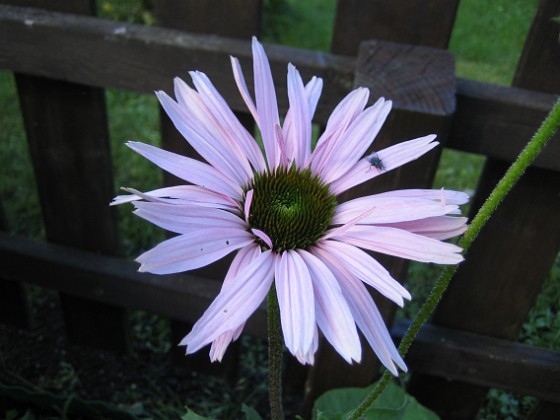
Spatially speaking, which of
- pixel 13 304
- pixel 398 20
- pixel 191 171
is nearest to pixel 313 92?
pixel 191 171

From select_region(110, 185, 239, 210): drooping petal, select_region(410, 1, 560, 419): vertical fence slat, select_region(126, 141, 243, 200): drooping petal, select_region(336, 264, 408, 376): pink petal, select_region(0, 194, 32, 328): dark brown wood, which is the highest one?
select_region(126, 141, 243, 200): drooping petal

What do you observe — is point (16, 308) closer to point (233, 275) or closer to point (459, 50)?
point (233, 275)

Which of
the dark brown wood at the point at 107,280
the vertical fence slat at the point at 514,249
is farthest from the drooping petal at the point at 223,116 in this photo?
the dark brown wood at the point at 107,280

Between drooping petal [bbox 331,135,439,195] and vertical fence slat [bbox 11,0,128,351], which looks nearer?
drooping petal [bbox 331,135,439,195]

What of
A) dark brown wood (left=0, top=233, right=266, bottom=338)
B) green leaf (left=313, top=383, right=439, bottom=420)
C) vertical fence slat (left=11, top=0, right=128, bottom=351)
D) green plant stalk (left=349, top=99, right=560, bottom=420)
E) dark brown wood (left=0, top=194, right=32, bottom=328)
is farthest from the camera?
dark brown wood (left=0, top=194, right=32, bottom=328)

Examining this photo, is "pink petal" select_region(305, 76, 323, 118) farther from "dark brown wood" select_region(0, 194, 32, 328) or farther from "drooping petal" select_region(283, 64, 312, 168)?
"dark brown wood" select_region(0, 194, 32, 328)

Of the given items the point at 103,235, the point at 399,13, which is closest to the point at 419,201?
the point at 399,13

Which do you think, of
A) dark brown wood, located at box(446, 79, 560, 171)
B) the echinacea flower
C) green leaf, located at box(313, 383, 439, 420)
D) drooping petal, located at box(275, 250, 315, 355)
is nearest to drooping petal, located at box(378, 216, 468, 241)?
the echinacea flower
